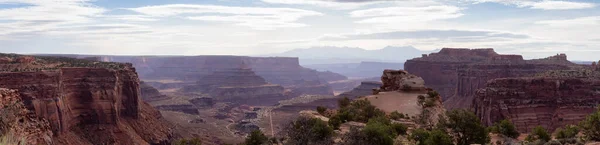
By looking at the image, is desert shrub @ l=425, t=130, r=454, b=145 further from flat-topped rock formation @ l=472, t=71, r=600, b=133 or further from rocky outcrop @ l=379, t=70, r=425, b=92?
flat-topped rock formation @ l=472, t=71, r=600, b=133

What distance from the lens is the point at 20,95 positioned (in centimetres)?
4238

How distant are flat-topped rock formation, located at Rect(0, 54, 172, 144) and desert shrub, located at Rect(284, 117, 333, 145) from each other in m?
30.7

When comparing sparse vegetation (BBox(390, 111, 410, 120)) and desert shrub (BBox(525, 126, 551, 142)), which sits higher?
sparse vegetation (BBox(390, 111, 410, 120))

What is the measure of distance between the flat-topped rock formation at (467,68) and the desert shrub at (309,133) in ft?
198

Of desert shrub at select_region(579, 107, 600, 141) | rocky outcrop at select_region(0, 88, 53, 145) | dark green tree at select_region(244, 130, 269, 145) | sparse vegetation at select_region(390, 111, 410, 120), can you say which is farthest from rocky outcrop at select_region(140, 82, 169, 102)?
desert shrub at select_region(579, 107, 600, 141)

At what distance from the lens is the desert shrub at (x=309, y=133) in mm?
19703

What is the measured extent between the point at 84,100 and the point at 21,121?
64.8 ft

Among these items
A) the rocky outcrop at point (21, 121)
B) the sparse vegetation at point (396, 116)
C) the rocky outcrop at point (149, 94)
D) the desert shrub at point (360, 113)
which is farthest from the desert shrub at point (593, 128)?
the rocky outcrop at point (149, 94)

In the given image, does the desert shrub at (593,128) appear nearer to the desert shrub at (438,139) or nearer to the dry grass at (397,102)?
the desert shrub at (438,139)

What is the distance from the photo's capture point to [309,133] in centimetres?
Answer: 2014

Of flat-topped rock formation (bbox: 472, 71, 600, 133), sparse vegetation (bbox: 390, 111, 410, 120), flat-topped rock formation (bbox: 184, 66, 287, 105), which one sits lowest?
flat-topped rock formation (bbox: 184, 66, 287, 105)

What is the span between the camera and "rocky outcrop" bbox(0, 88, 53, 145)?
993 inches

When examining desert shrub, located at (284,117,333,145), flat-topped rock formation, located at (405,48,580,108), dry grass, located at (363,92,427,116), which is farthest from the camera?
flat-topped rock formation, located at (405,48,580,108)

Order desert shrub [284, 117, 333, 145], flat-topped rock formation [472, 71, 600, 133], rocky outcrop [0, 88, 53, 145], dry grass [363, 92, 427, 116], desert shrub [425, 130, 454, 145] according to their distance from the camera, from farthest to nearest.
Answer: flat-topped rock formation [472, 71, 600, 133]
dry grass [363, 92, 427, 116]
rocky outcrop [0, 88, 53, 145]
desert shrub [425, 130, 454, 145]
desert shrub [284, 117, 333, 145]
